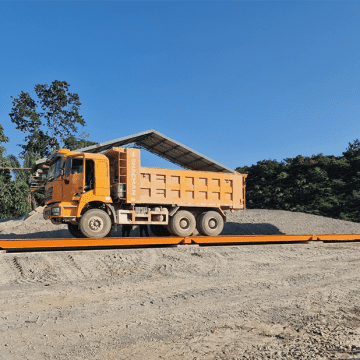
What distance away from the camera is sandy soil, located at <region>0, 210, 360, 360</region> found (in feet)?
13.6

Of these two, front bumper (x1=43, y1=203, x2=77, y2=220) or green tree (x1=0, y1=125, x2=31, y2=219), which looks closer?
front bumper (x1=43, y1=203, x2=77, y2=220)

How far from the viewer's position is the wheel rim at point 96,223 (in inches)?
421

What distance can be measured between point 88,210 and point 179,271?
4049 millimetres

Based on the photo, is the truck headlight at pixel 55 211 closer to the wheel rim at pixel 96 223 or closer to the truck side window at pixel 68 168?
the wheel rim at pixel 96 223

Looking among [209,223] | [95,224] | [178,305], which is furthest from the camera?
[209,223]

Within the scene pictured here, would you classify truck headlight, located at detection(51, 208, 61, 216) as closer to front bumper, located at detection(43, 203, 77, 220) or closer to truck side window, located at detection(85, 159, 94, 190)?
front bumper, located at detection(43, 203, 77, 220)

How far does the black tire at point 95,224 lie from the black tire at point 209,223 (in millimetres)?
3691

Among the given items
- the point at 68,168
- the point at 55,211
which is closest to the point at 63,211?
the point at 55,211

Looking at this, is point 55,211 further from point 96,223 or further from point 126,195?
point 126,195

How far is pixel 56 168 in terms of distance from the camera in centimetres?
1126

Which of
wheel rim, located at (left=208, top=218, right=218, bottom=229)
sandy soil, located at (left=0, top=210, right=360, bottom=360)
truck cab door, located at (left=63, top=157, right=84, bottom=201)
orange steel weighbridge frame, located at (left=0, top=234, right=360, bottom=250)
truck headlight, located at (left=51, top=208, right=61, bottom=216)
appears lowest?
sandy soil, located at (left=0, top=210, right=360, bottom=360)

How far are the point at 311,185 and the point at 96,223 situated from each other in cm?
2005

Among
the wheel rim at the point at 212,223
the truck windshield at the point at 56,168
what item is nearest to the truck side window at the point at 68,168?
the truck windshield at the point at 56,168

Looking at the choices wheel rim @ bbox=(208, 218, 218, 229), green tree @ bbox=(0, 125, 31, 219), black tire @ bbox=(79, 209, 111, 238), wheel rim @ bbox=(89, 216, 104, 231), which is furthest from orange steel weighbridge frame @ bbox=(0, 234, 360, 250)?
green tree @ bbox=(0, 125, 31, 219)
